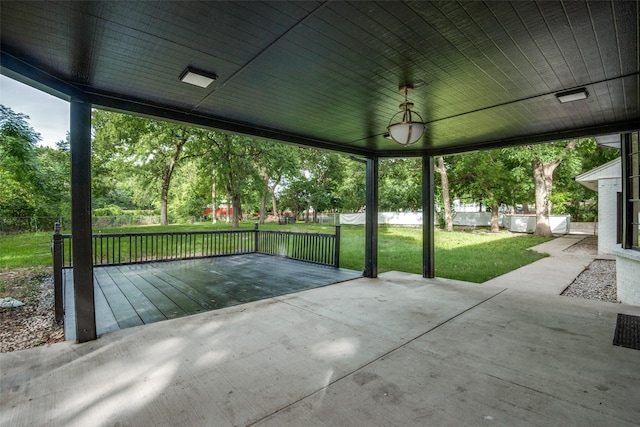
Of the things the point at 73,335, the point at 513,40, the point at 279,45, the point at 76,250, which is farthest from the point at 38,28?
the point at 513,40

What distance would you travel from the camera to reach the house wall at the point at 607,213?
8.76 meters

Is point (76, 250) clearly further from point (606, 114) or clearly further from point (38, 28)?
point (606, 114)

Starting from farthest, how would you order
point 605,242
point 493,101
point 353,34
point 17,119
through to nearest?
1. point 605,242
2. point 17,119
3. point 493,101
4. point 353,34

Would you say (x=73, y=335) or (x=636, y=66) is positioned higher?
(x=636, y=66)

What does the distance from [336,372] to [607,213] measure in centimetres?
1094

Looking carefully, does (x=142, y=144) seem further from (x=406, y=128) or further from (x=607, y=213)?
(x=607, y=213)

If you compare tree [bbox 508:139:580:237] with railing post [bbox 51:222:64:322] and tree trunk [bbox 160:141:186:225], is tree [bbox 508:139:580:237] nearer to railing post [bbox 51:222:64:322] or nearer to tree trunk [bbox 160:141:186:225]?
railing post [bbox 51:222:64:322]

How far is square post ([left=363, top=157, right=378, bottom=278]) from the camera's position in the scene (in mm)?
5801

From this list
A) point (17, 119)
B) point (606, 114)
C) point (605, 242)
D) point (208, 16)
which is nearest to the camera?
point (208, 16)

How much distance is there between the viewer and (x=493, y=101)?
3.23 meters

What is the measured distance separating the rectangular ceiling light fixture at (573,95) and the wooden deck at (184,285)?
4.04m

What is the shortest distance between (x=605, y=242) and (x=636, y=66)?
9.27 m

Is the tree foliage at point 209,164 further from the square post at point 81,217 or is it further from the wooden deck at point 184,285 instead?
the square post at point 81,217

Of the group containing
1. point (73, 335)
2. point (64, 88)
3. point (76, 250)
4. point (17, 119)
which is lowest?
point (73, 335)
